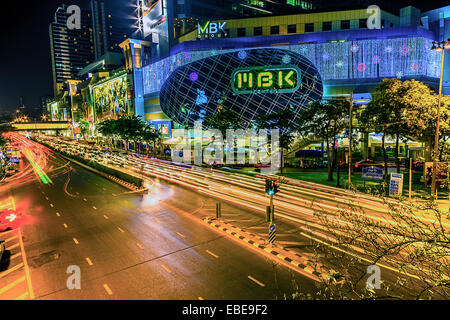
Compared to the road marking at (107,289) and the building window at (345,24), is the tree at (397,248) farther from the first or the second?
the building window at (345,24)

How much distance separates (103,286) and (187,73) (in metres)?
62.9

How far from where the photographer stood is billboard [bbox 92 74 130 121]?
320 ft

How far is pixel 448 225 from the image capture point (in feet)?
53.7

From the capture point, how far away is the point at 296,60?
61.2 metres

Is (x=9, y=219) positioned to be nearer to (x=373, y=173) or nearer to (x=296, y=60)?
(x=373, y=173)

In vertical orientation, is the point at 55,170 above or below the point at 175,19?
below

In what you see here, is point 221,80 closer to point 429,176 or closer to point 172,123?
point 172,123

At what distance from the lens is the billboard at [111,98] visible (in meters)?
97.4

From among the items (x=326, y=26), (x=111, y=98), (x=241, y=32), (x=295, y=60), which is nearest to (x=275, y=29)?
(x=241, y=32)

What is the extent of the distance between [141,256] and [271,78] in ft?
178

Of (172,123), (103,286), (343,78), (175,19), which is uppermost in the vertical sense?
(175,19)

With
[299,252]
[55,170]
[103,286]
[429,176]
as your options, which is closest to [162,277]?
[103,286]

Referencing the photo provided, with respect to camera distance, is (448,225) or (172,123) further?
(172,123)

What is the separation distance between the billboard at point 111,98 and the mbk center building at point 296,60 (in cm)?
3320
